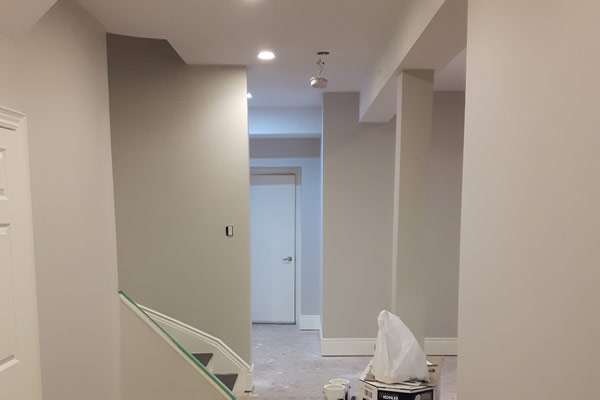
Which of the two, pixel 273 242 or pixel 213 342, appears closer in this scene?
pixel 213 342

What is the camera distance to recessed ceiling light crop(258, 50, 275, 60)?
2713 millimetres

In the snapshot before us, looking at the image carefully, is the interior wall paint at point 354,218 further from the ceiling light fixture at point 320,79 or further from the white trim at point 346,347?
the ceiling light fixture at point 320,79

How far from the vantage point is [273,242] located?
16.6 ft

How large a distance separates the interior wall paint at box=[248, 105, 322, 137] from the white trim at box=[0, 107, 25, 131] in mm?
3088

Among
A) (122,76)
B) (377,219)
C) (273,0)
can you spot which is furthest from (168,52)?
(377,219)

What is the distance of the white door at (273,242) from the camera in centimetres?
503

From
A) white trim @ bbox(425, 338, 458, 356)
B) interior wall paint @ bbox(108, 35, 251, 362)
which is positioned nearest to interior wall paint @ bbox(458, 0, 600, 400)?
interior wall paint @ bbox(108, 35, 251, 362)

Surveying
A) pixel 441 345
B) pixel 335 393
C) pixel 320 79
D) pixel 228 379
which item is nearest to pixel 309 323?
pixel 441 345

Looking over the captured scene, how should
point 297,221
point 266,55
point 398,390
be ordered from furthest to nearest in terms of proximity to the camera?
point 297,221, point 266,55, point 398,390

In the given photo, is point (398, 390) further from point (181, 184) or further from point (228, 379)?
point (181, 184)

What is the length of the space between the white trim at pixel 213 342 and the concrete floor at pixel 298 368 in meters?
0.20

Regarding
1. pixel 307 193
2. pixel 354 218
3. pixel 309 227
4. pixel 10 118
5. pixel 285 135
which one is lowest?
pixel 309 227

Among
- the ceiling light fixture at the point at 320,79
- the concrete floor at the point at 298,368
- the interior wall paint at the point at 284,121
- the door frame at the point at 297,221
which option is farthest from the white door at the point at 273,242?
the ceiling light fixture at the point at 320,79

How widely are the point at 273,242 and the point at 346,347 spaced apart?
1.72 m
